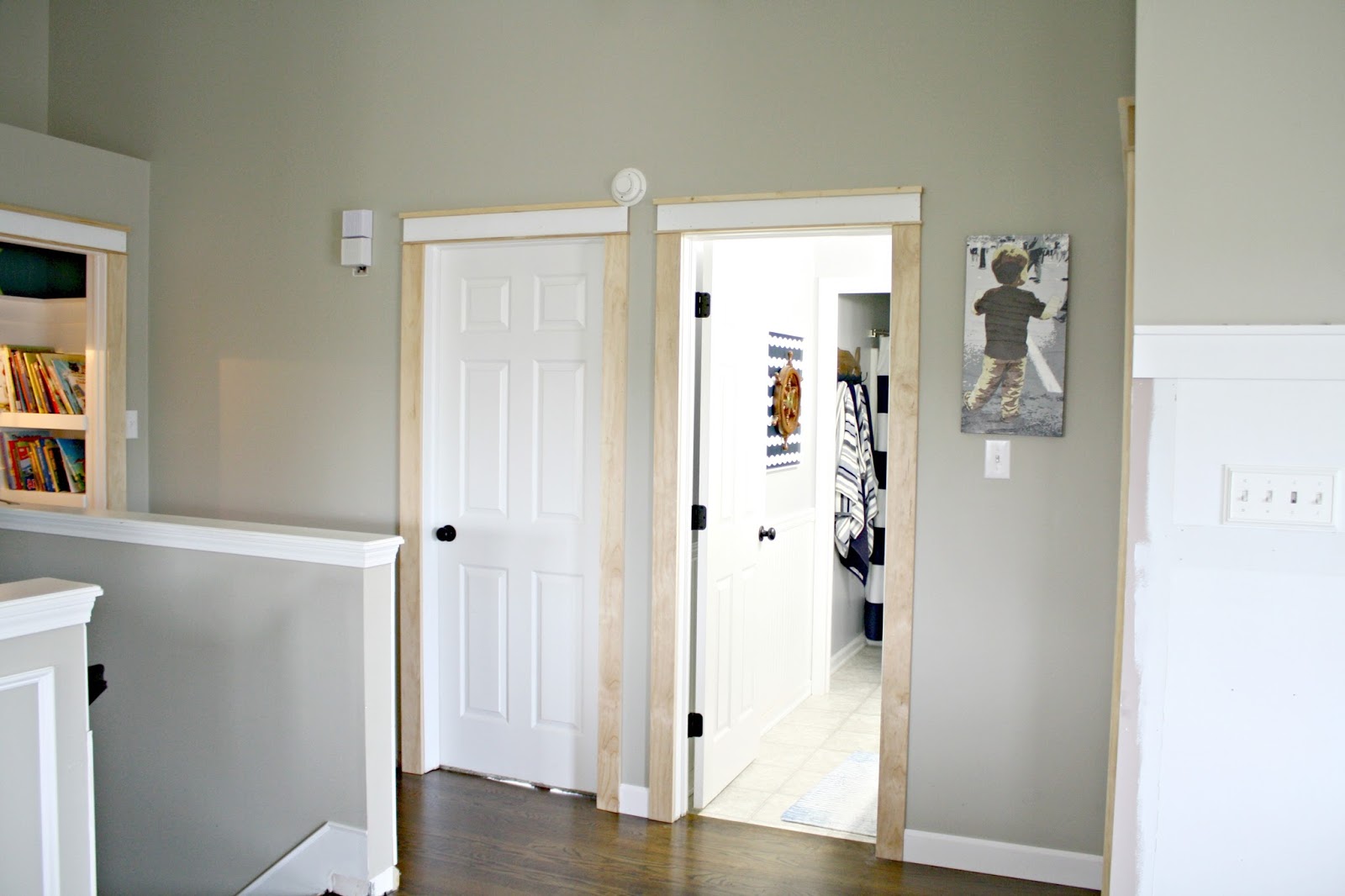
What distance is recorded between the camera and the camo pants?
304cm

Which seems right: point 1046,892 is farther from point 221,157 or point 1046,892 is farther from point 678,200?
point 221,157

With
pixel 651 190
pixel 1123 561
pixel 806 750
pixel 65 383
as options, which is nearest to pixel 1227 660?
pixel 1123 561

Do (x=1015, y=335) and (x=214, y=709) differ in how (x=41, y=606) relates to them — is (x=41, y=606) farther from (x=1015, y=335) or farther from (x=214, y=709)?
(x=1015, y=335)

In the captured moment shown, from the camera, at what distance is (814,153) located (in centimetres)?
325

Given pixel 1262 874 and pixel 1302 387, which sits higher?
pixel 1302 387

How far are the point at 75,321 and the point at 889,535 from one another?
140 inches

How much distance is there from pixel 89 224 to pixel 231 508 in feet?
4.07

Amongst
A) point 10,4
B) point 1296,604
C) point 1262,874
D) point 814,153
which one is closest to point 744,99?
point 814,153

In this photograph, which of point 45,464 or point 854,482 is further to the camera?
point 854,482

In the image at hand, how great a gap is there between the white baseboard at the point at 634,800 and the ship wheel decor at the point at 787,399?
160cm

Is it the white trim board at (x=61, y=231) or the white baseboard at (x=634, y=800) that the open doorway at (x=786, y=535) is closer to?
the white baseboard at (x=634, y=800)

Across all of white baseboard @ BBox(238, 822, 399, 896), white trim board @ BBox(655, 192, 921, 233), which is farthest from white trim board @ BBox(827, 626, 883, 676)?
white baseboard @ BBox(238, 822, 399, 896)

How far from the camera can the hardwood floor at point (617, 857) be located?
3020 millimetres

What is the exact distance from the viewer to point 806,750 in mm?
4293
